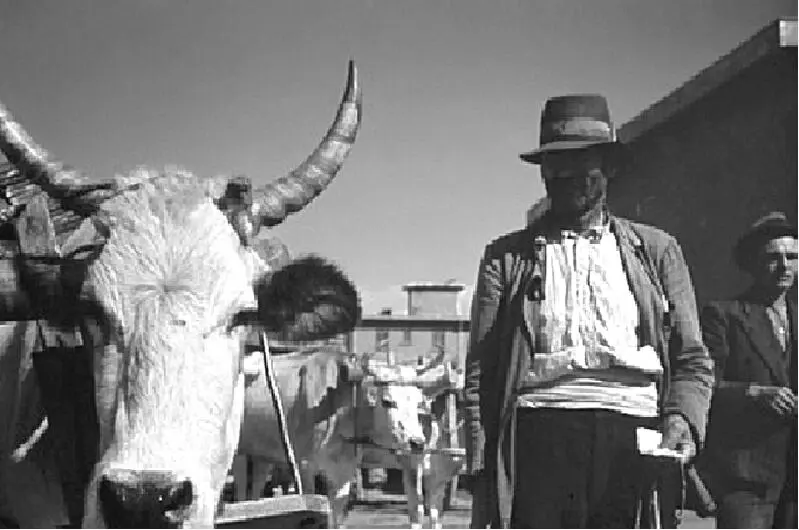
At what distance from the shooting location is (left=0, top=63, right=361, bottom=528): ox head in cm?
148

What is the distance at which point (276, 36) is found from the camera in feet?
6.57

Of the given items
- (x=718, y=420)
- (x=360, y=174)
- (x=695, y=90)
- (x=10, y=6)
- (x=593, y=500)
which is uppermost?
(x=10, y=6)

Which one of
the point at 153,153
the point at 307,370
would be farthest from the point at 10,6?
the point at 307,370

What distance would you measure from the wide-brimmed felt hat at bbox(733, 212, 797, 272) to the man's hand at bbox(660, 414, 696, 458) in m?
0.30

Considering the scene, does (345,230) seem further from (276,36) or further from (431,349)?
(276,36)

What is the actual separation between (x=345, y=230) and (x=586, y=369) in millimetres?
473

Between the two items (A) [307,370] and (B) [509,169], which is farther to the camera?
(A) [307,370]

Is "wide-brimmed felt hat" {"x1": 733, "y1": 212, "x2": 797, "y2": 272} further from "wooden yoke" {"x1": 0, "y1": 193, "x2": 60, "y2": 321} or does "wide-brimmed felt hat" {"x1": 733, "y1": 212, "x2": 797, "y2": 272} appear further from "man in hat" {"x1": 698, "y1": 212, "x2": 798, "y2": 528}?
"wooden yoke" {"x1": 0, "y1": 193, "x2": 60, "y2": 321}

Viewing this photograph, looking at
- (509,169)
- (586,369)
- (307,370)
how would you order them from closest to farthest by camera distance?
(586,369) → (509,169) → (307,370)

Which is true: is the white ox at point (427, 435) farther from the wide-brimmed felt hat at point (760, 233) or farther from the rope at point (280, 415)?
the wide-brimmed felt hat at point (760, 233)

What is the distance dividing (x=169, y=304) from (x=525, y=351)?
601 millimetres

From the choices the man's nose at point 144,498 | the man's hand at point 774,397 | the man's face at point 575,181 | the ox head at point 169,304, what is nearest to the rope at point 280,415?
the ox head at point 169,304

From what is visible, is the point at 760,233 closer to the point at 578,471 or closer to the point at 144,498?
the point at 578,471

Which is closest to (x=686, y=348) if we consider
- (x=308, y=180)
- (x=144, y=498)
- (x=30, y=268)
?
(x=308, y=180)
